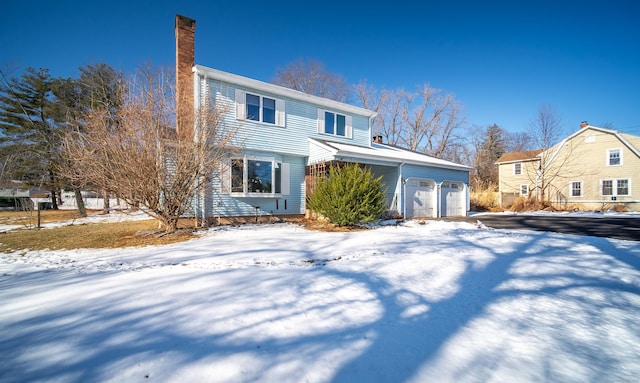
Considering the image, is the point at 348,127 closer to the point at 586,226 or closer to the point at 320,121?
the point at 320,121

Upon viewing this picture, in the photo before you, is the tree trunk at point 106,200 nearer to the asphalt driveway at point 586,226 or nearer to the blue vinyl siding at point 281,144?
the blue vinyl siding at point 281,144

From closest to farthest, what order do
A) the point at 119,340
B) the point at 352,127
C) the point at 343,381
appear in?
the point at 343,381
the point at 119,340
the point at 352,127

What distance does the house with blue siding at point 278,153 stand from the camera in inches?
421

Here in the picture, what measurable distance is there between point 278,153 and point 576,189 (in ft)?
78.5

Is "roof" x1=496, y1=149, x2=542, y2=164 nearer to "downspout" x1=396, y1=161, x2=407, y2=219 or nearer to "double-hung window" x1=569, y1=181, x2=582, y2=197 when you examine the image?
"double-hung window" x1=569, y1=181, x2=582, y2=197

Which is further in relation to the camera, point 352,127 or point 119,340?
point 352,127

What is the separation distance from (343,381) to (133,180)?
311 inches

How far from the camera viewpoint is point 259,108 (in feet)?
38.9

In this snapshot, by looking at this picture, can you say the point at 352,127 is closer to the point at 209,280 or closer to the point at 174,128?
the point at 174,128

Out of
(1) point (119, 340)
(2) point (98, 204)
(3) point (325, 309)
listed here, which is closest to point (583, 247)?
(3) point (325, 309)

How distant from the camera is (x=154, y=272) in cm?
433

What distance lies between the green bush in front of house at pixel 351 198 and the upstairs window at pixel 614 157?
21.9 m

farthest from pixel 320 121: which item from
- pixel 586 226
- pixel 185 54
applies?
pixel 586 226

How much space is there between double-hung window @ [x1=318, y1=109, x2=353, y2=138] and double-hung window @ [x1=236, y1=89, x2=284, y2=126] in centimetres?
235
